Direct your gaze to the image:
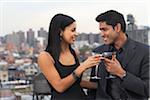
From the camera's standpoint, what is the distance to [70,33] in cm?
156

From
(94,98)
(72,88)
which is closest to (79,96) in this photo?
(72,88)

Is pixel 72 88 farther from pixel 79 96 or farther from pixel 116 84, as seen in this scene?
pixel 116 84

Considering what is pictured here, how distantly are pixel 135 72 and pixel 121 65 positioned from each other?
78 mm

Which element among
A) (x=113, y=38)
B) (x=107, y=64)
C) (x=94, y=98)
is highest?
(x=113, y=38)

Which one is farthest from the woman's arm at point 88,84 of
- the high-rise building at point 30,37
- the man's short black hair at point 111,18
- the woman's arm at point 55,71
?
the high-rise building at point 30,37

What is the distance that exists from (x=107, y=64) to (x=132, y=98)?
22 cm

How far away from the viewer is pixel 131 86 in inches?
59.4

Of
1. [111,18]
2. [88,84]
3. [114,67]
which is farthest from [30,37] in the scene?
[114,67]

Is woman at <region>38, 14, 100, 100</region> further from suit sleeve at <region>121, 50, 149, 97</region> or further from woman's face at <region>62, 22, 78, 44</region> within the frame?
suit sleeve at <region>121, 50, 149, 97</region>

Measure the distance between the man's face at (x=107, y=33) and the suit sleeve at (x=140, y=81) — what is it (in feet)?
0.66

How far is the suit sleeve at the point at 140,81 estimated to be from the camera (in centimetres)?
149

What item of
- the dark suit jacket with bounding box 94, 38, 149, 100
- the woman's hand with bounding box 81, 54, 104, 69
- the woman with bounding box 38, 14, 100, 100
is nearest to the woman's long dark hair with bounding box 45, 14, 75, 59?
the woman with bounding box 38, 14, 100, 100

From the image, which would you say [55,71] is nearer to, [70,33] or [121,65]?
[70,33]

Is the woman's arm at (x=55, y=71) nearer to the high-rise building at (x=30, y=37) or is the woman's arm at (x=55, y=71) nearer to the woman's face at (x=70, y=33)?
the woman's face at (x=70, y=33)
